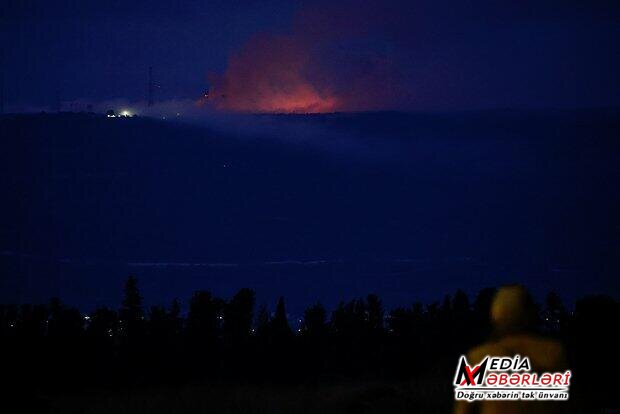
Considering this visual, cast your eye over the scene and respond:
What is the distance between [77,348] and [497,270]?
342ft

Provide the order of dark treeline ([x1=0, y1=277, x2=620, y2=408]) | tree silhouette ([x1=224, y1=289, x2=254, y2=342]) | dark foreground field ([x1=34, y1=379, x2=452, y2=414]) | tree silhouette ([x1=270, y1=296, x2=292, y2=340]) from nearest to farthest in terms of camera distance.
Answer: dark foreground field ([x1=34, y1=379, x2=452, y2=414]) < dark treeline ([x1=0, y1=277, x2=620, y2=408]) < tree silhouette ([x1=270, y1=296, x2=292, y2=340]) < tree silhouette ([x1=224, y1=289, x2=254, y2=342])

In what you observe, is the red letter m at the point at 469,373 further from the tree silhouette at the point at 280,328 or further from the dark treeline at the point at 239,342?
the tree silhouette at the point at 280,328

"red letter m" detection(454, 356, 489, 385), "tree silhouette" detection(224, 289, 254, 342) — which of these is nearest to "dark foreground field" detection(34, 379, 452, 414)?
"red letter m" detection(454, 356, 489, 385)

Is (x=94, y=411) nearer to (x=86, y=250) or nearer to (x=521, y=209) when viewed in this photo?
(x=86, y=250)

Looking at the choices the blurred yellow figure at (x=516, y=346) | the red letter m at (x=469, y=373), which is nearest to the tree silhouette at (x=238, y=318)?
the red letter m at (x=469, y=373)

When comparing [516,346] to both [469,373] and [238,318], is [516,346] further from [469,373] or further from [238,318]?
[238,318]

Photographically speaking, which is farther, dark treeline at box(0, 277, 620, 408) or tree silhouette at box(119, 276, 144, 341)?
tree silhouette at box(119, 276, 144, 341)

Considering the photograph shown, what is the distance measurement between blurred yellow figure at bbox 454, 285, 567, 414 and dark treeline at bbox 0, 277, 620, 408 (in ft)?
36.5

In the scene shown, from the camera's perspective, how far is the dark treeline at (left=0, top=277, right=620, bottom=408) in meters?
18.9

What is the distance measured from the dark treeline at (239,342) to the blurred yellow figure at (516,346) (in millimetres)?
11140

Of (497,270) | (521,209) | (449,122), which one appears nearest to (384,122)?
(449,122)

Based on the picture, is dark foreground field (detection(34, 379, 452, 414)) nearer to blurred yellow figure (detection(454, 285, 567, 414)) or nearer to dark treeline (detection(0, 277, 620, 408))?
dark treeline (detection(0, 277, 620, 408))

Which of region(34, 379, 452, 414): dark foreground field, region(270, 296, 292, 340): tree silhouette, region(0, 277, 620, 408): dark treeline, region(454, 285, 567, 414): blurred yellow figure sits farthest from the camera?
region(270, 296, 292, 340): tree silhouette

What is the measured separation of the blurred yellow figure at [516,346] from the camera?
5.34 m
